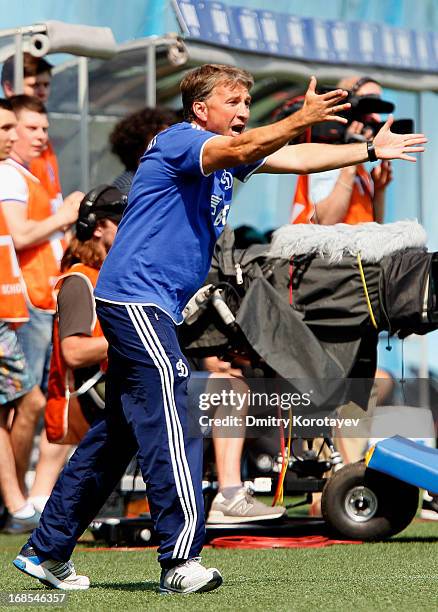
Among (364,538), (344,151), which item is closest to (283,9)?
(364,538)

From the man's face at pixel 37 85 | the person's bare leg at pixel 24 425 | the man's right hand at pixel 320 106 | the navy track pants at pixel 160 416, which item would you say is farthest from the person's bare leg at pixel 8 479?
the man's right hand at pixel 320 106

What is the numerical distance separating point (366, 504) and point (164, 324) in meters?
1.95

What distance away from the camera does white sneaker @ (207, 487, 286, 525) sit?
6.52m

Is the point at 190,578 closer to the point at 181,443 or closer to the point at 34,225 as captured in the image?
the point at 181,443

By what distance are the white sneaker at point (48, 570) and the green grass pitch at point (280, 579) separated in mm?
56

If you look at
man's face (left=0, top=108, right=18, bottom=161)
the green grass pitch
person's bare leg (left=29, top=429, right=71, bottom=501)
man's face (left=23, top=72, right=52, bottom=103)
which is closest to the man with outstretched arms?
the green grass pitch

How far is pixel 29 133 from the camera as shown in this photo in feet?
25.0

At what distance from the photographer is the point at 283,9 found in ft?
32.8

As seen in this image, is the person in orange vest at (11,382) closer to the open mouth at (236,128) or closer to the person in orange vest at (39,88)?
the person in orange vest at (39,88)

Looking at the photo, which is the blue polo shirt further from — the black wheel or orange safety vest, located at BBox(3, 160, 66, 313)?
orange safety vest, located at BBox(3, 160, 66, 313)

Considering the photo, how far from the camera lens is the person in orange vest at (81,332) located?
6.38 m

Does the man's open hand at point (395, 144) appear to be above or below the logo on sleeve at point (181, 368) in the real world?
above

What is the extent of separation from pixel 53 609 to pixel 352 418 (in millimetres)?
2664

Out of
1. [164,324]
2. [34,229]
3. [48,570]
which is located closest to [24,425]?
[34,229]
